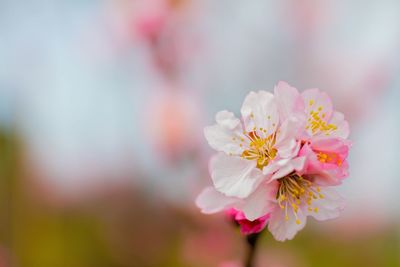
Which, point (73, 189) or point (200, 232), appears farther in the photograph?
point (73, 189)

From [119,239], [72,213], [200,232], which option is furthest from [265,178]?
[72,213]

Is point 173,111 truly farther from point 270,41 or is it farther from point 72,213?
point 72,213

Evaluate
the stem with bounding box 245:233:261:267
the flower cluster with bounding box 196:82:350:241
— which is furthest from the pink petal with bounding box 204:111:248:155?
the stem with bounding box 245:233:261:267

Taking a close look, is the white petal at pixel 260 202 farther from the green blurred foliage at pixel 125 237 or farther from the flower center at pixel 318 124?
the green blurred foliage at pixel 125 237

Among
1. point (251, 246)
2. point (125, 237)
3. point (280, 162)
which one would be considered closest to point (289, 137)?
point (280, 162)

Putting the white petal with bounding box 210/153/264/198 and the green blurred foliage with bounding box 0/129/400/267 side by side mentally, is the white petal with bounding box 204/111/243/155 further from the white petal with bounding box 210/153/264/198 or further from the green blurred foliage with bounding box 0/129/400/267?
the green blurred foliage with bounding box 0/129/400/267

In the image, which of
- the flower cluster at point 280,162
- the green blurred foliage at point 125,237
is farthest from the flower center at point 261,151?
the green blurred foliage at point 125,237
